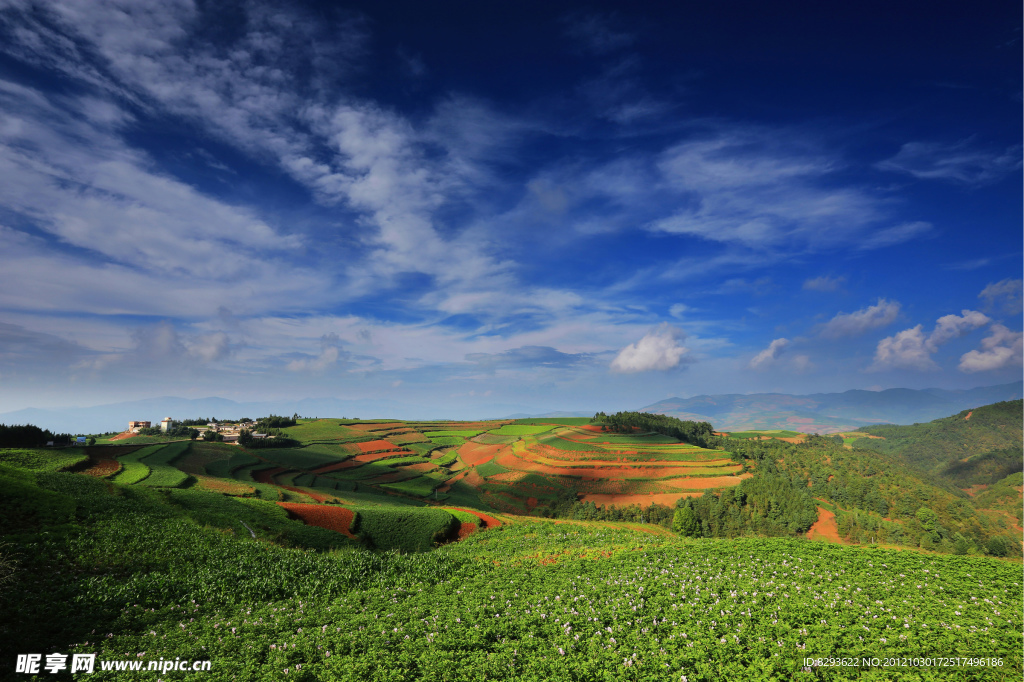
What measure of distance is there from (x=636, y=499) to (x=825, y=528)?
119 ft

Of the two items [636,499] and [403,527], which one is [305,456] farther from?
[636,499]

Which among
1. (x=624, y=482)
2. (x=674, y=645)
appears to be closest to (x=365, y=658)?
(x=674, y=645)

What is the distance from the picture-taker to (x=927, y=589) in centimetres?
1163

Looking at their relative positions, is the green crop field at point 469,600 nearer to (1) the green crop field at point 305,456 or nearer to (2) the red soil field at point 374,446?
(1) the green crop field at point 305,456

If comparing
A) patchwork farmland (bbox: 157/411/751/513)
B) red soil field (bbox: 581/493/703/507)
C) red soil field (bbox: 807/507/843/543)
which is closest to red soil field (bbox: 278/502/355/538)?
patchwork farmland (bbox: 157/411/751/513)

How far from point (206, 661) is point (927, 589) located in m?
20.2

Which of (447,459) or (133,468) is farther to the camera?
(447,459)

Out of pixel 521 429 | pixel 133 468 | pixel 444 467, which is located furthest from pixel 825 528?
pixel 133 468

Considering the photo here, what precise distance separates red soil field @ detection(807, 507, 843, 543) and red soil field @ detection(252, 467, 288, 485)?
313 feet

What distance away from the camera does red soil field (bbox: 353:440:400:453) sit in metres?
112

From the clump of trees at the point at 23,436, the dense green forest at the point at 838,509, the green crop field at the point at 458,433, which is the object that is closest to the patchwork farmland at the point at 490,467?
the dense green forest at the point at 838,509

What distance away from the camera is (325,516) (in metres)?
30.5

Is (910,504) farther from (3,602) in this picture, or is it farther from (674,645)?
(3,602)

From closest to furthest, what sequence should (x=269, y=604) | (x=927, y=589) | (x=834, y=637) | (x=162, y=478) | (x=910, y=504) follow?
(x=834, y=637), (x=927, y=589), (x=269, y=604), (x=162, y=478), (x=910, y=504)
